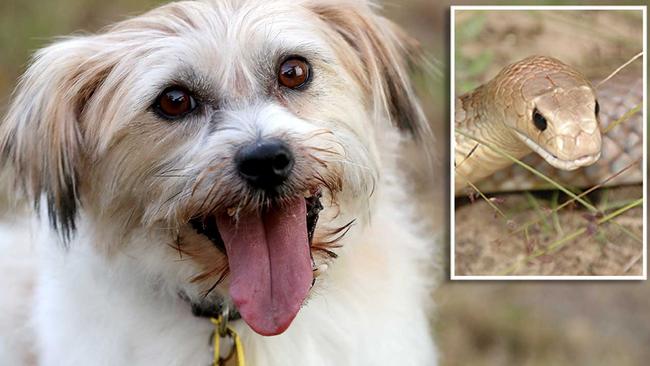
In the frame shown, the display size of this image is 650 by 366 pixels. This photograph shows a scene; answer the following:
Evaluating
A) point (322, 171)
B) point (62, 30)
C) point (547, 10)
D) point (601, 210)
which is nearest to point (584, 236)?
point (601, 210)

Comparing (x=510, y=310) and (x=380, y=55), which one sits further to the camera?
(x=510, y=310)

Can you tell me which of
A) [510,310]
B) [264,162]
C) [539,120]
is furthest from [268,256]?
[510,310]

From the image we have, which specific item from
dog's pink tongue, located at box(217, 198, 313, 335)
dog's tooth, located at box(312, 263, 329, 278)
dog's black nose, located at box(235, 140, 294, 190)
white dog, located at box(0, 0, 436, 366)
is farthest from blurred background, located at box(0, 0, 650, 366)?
dog's black nose, located at box(235, 140, 294, 190)

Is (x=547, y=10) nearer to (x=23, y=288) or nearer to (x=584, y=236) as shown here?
(x=584, y=236)

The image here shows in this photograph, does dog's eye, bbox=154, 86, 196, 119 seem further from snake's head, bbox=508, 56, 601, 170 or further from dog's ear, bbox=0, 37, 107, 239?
snake's head, bbox=508, 56, 601, 170

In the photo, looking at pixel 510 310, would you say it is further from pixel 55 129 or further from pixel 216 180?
pixel 55 129

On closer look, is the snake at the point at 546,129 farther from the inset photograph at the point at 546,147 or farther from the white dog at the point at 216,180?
the white dog at the point at 216,180
